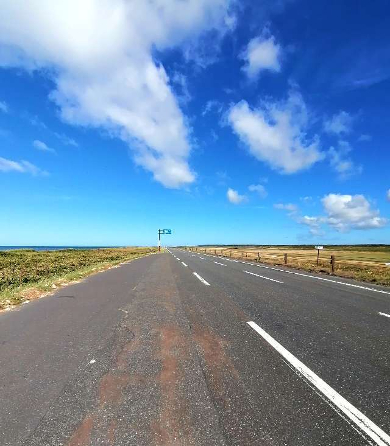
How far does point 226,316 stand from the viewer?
7.74m

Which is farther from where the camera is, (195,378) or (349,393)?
(195,378)

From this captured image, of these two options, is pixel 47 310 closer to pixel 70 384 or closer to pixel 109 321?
pixel 109 321

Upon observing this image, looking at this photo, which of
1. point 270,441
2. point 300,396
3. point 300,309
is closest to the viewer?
point 270,441

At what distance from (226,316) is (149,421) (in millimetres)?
4757

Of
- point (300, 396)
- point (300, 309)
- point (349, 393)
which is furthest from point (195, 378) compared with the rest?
point (300, 309)

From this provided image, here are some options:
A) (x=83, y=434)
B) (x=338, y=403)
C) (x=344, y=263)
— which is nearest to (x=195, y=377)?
(x=83, y=434)

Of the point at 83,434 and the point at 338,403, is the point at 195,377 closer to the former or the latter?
the point at 83,434

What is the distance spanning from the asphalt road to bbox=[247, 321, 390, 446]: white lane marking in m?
0.01

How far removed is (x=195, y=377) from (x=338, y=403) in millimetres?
1762

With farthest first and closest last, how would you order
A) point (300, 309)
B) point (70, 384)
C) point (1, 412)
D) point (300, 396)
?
point (300, 309), point (70, 384), point (300, 396), point (1, 412)

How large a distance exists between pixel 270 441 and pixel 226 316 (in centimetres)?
492

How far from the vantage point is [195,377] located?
4.21 metres

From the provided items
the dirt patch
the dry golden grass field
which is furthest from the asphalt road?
the dry golden grass field

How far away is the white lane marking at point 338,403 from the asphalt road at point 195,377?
1cm
